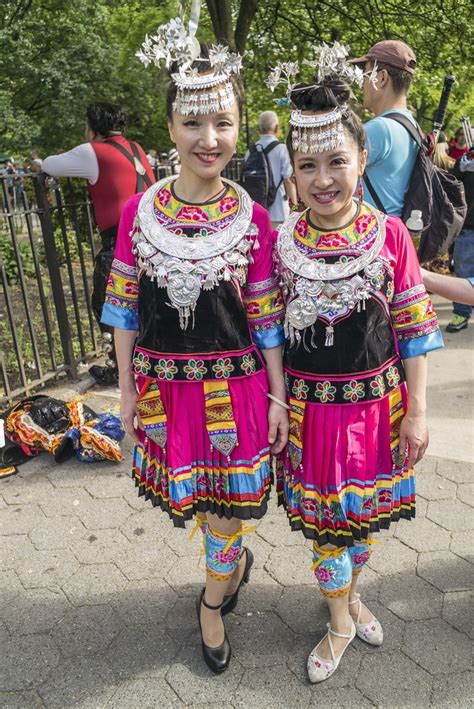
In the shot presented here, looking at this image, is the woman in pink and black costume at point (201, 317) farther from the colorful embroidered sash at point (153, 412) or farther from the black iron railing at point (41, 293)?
the black iron railing at point (41, 293)

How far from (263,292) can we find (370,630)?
1.36 m

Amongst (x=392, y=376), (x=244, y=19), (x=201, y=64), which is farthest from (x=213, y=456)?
(x=244, y=19)

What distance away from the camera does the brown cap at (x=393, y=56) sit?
113 inches

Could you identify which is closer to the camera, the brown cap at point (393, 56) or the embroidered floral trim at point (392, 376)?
the embroidered floral trim at point (392, 376)

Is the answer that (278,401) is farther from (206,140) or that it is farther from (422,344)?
(206,140)

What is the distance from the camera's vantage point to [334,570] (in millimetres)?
2076

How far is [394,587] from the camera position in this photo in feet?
8.36

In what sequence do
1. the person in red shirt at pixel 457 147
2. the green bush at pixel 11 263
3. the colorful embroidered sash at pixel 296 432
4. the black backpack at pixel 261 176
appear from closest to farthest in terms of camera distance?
the colorful embroidered sash at pixel 296 432 → the black backpack at pixel 261 176 → the green bush at pixel 11 263 → the person in red shirt at pixel 457 147

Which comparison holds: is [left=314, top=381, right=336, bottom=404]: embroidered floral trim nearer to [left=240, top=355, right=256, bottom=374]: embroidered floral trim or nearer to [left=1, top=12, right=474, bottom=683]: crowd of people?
[left=1, top=12, right=474, bottom=683]: crowd of people

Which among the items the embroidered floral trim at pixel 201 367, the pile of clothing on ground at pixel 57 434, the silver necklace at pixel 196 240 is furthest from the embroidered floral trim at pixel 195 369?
the pile of clothing on ground at pixel 57 434

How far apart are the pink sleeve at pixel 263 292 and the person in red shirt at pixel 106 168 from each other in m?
2.53

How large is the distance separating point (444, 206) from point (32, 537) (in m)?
2.63

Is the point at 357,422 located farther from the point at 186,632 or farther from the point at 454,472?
the point at 454,472

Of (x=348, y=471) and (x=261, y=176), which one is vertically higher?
(x=348, y=471)
